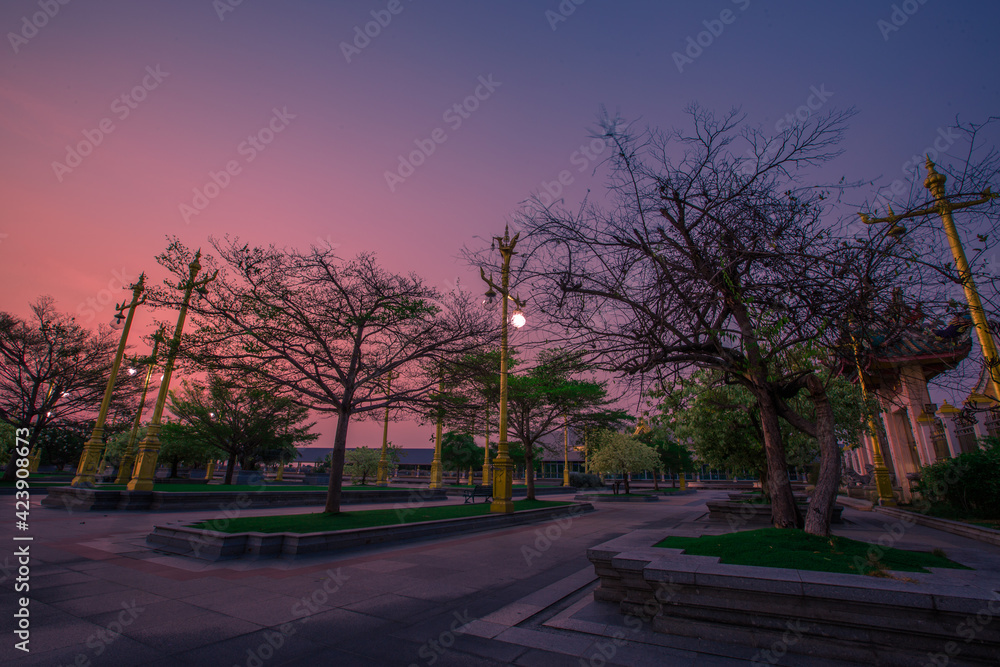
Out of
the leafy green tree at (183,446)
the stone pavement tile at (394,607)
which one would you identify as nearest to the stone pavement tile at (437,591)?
the stone pavement tile at (394,607)

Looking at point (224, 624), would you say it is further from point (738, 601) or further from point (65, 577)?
point (738, 601)

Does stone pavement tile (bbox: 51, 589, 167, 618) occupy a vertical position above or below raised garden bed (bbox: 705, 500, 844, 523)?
below

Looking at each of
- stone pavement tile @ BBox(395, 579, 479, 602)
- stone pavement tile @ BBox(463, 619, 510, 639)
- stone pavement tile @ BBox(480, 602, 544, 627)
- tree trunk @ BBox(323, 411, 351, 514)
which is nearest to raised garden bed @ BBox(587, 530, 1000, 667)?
stone pavement tile @ BBox(480, 602, 544, 627)

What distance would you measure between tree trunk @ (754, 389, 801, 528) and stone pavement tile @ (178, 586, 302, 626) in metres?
7.76

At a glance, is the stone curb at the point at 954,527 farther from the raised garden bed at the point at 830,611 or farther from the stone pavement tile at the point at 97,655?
the stone pavement tile at the point at 97,655

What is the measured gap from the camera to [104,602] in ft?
18.0

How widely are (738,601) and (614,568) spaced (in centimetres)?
169

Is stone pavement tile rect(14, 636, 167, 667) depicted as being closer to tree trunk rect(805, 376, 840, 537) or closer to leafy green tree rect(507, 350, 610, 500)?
tree trunk rect(805, 376, 840, 537)

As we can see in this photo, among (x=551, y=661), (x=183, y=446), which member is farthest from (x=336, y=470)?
(x=183, y=446)

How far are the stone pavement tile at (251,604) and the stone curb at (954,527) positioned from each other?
48.9ft

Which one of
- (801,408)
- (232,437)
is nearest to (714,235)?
(801,408)

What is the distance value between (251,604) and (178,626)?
971mm

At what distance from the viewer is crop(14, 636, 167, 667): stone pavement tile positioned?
12.5 feet

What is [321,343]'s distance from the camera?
1312 centimetres
